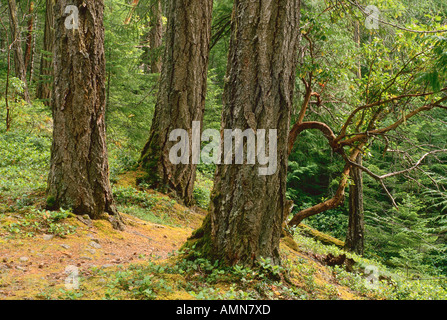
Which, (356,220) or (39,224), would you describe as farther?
(356,220)

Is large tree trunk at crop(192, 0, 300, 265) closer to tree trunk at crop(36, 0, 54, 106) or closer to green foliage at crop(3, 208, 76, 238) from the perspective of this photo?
green foliage at crop(3, 208, 76, 238)

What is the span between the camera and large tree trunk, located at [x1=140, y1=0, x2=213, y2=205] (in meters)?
7.45

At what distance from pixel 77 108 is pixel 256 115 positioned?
2.70 metres

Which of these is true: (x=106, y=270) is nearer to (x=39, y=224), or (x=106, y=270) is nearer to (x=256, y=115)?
(x=39, y=224)

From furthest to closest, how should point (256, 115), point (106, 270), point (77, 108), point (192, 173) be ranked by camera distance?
point (192, 173) → point (77, 108) → point (106, 270) → point (256, 115)

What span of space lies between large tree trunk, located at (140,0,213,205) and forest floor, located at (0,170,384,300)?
2119 mm

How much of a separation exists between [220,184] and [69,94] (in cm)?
264

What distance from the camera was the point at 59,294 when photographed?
2.94 meters

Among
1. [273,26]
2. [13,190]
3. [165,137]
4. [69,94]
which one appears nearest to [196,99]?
[165,137]

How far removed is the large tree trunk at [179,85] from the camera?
7453 mm

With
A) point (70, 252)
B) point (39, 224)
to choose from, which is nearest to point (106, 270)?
point (70, 252)

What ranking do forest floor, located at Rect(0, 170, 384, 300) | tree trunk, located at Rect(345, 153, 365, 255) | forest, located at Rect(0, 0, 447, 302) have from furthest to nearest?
tree trunk, located at Rect(345, 153, 365, 255) → forest, located at Rect(0, 0, 447, 302) → forest floor, located at Rect(0, 170, 384, 300)

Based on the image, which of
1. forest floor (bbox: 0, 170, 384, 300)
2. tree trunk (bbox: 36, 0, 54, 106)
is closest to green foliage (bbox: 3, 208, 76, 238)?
forest floor (bbox: 0, 170, 384, 300)

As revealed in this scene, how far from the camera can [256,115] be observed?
3443 millimetres
